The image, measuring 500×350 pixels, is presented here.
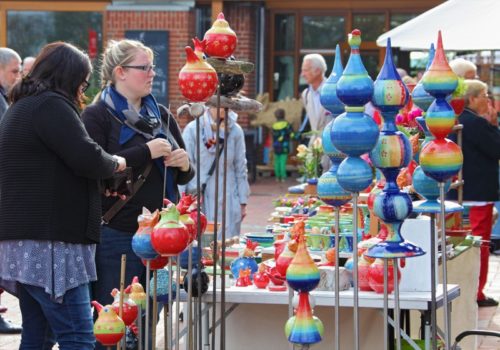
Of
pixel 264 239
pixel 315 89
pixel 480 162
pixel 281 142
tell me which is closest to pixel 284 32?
pixel 281 142

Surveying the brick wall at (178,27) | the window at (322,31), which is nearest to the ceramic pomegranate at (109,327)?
the brick wall at (178,27)

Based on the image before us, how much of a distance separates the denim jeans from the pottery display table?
44 centimetres

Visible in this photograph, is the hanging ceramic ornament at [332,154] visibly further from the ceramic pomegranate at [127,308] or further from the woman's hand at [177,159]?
the woman's hand at [177,159]

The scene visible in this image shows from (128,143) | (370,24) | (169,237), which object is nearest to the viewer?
(169,237)

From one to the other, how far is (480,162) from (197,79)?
16.5ft

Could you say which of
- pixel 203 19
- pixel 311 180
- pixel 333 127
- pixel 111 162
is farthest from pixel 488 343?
pixel 203 19

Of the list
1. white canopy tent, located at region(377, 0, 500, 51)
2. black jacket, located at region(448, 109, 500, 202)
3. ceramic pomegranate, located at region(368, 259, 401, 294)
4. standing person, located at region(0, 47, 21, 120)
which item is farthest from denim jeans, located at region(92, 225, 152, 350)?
black jacket, located at region(448, 109, 500, 202)

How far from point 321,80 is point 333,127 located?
7.26 m

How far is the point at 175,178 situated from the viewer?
5.17 m

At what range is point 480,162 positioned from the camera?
8320mm

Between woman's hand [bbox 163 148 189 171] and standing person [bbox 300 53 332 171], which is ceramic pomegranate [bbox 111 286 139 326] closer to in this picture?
woman's hand [bbox 163 148 189 171]

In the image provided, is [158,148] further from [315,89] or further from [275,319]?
[315,89]

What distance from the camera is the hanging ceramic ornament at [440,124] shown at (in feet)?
10.9

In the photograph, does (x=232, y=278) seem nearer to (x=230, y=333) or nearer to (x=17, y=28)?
(x=230, y=333)
